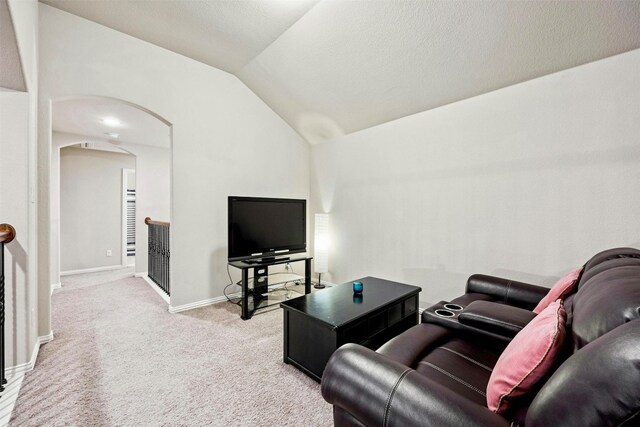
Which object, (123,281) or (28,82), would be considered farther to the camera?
(123,281)

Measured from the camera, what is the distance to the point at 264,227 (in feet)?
11.6

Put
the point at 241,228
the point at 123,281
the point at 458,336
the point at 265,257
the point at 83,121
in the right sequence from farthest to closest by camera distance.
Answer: the point at 123,281 < the point at 83,121 < the point at 265,257 < the point at 241,228 < the point at 458,336

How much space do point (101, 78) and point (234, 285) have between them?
2.75m

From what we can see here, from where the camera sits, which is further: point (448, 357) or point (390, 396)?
point (448, 357)

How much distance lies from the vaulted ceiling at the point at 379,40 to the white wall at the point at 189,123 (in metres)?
0.18

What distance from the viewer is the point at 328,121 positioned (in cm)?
395

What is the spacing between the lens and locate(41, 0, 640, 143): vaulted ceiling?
2033mm

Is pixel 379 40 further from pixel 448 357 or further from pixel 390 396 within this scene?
pixel 390 396

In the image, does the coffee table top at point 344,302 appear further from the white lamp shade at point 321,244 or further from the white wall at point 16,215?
the white wall at point 16,215

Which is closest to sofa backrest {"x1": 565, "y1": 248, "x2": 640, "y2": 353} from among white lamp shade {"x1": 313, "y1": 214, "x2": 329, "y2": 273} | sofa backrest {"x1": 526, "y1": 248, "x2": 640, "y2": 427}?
sofa backrest {"x1": 526, "y1": 248, "x2": 640, "y2": 427}

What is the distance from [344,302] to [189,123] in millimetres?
2768

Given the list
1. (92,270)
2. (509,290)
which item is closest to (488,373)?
(509,290)

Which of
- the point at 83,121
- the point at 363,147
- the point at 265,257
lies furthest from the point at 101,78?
the point at 363,147

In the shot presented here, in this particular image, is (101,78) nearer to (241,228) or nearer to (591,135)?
(241,228)
